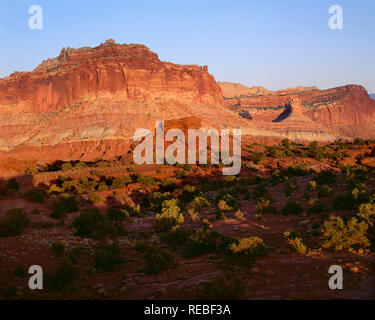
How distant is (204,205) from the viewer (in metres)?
19.2

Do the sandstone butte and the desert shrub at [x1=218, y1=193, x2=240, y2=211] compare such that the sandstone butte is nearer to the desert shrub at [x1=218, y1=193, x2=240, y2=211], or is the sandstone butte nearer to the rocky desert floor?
the desert shrub at [x1=218, y1=193, x2=240, y2=211]

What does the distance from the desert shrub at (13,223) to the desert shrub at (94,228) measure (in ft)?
6.60

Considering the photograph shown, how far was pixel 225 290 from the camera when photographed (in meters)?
6.27

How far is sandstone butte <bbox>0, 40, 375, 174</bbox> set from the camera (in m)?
80.4

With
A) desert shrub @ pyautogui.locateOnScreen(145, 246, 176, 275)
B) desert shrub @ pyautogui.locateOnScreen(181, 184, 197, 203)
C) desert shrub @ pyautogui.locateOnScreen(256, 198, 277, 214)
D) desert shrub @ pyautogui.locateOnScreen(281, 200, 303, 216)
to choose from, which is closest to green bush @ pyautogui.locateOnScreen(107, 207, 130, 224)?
desert shrub @ pyautogui.locateOnScreen(181, 184, 197, 203)

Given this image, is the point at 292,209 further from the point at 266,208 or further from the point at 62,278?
the point at 62,278

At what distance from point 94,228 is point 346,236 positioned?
8822 mm

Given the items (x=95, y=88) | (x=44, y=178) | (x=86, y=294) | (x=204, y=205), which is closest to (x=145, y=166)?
(x=44, y=178)

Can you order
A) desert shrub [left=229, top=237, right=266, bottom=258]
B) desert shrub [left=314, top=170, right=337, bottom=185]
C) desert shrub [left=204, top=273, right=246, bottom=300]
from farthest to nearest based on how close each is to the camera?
1. desert shrub [left=314, top=170, right=337, bottom=185]
2. desert shrub [left=229, top=237, right=266, bottom=258]
3. desert shrub [left=204, top=273, right=246, bottom=300]

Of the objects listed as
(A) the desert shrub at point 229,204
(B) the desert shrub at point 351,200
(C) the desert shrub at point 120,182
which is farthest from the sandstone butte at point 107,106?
(B) the desert shrub at point 351,200

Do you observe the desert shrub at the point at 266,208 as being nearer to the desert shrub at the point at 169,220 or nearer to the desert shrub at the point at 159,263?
the desert shrub at the point at 169,220

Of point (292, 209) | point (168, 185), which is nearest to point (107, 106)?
point (168, 185)

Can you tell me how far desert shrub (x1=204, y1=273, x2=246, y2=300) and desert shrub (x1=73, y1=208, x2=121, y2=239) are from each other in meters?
7.74
